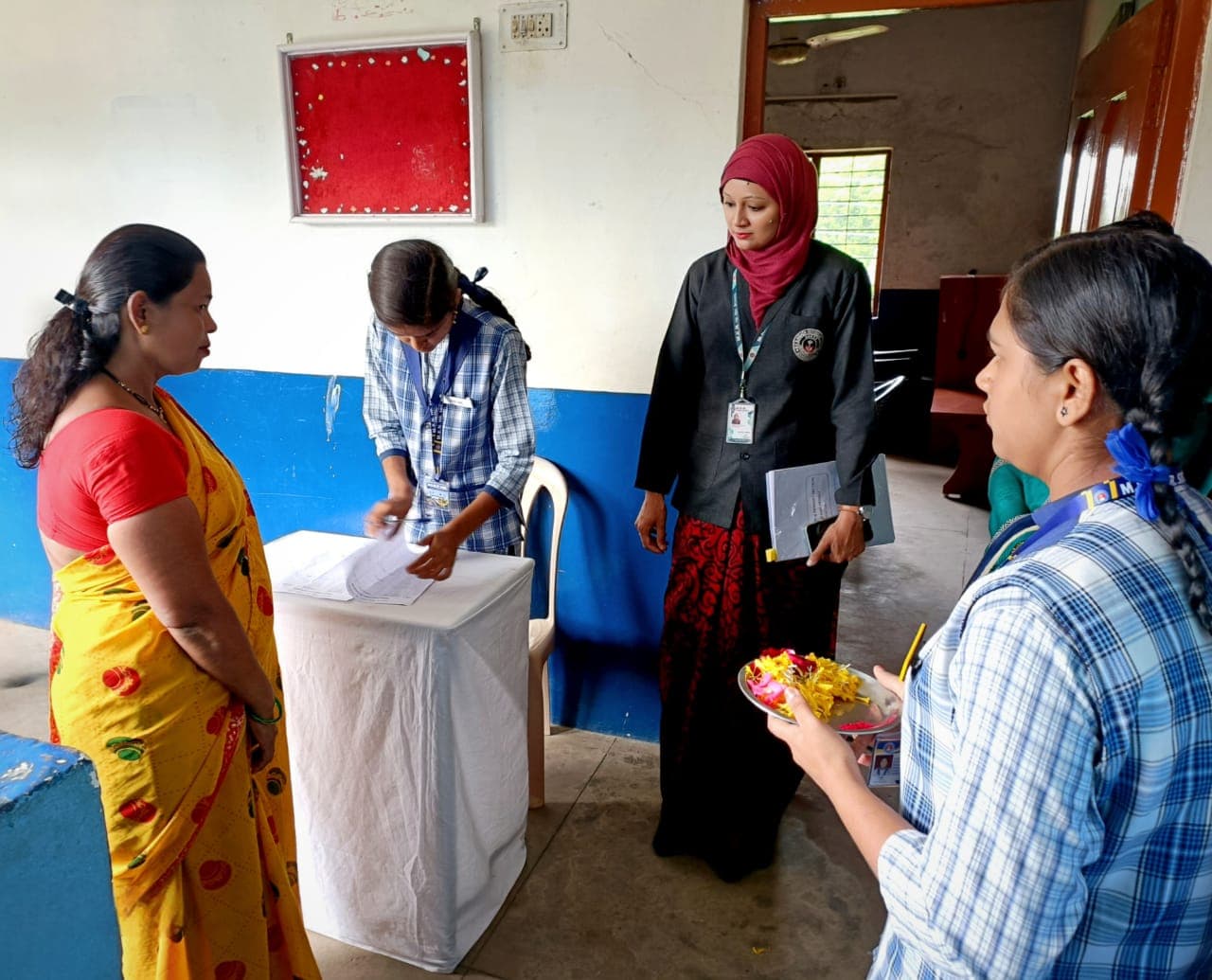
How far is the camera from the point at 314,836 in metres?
1.81

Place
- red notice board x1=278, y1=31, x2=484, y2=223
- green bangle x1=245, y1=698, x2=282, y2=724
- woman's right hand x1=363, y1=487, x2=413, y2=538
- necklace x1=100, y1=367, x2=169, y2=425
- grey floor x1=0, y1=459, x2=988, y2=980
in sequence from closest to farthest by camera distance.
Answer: necklace x1=100, y1=367, x2=169, y2=425
green bangle x1=245, y1=698, x2=282, y2=724
grey floor x1=0, y1=459, x2=988, y2=980
woman's right hand x1=363, y1=487, x2=413, y2=538
red notice board x1=278, y1=31, x2=484, y2=223

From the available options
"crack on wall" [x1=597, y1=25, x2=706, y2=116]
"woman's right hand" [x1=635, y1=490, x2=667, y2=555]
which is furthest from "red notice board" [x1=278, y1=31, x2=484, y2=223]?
"woman's right hand" [x1=635, y1=490, x2=667, y2=555]

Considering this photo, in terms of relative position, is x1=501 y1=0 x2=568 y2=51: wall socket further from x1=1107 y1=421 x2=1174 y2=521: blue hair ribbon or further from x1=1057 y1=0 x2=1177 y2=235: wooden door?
x1=1107 y1=421 x2=1174 y2=521: blue hair ribbon

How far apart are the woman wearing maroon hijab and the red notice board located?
894 mm

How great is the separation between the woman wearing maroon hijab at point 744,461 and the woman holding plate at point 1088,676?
113 centimetres

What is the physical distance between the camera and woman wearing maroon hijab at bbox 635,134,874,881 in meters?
1.91

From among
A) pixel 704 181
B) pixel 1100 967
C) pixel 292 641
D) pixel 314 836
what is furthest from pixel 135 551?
pixel 704 181

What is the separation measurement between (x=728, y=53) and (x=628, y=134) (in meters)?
0.32

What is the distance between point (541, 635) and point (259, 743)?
0.99 metres

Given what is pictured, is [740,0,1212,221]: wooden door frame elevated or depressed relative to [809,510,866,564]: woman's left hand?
elevated

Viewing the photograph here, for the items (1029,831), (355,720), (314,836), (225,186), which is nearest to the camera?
(1029,831)

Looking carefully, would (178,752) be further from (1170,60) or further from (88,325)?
(1170,60)

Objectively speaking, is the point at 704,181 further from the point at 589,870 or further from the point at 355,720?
the point at 589,870

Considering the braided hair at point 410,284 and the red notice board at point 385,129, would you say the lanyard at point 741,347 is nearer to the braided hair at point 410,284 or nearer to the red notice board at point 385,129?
the braided hair at point 410,284
